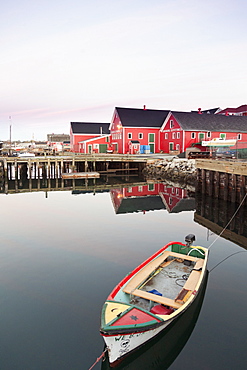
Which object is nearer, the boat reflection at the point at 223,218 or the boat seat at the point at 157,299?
the boat seat at the point at 157,299

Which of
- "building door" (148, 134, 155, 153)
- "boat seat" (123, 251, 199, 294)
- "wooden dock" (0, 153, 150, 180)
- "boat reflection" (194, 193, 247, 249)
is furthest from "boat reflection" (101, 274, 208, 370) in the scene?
"building door" (148, 134, 155, 153)

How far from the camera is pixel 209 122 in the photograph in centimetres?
4509

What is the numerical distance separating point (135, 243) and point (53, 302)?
544 centimetres

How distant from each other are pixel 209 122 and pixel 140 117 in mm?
12032

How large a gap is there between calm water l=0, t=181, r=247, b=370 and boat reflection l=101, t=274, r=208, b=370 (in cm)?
2

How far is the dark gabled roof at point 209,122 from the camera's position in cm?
4328

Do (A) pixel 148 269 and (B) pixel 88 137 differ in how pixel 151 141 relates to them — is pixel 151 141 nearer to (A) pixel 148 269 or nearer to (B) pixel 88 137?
(B) pixel 88 137

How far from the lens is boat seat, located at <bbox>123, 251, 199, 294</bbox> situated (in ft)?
22.9

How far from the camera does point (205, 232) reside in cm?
1458

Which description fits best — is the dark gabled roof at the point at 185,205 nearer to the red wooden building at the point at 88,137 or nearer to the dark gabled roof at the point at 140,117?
the dark gabled roof at the point at 140,117

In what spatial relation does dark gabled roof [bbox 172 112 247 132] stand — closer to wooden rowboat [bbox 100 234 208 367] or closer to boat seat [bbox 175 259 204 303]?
wooden rowboat [bbox 100 234 208 367]

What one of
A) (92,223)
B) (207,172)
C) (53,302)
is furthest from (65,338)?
(207,172)

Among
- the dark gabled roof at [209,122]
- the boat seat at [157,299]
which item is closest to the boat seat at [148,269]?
the boat seat at [157,299]

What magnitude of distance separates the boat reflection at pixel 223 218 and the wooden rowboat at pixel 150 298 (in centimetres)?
502
